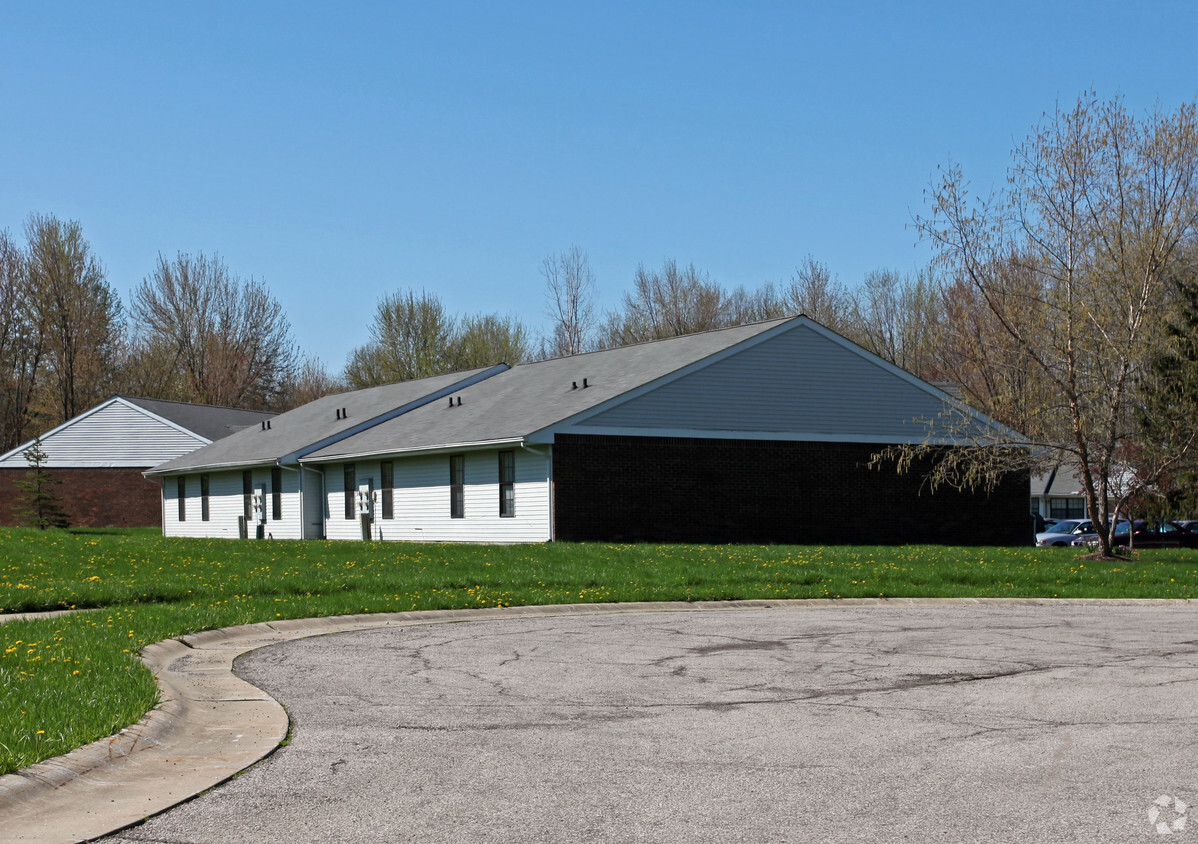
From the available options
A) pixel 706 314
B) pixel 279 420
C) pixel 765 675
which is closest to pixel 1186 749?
pixel 765 675

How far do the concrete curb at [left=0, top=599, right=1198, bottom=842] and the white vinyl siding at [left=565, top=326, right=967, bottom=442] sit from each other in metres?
20.6

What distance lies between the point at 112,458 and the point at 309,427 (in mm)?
14148

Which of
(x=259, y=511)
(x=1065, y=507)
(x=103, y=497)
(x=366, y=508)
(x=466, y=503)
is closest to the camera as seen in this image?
(x=466, y=503)

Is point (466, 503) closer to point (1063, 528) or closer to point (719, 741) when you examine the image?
point (1063, 528)

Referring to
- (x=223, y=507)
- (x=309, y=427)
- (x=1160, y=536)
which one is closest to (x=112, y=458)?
(x=223, y=507)

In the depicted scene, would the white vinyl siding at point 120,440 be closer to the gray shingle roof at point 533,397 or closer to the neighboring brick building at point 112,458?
the neighboring brick building at point 112,458

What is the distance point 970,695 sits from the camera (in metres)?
9.19

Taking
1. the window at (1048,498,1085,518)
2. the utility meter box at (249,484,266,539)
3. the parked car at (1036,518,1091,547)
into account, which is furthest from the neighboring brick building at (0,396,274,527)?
the window at (1048,498,1085,518)

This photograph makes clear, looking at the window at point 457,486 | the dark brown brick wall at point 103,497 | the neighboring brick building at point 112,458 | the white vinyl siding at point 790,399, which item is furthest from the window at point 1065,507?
the dark brown brick wall at point 103,497

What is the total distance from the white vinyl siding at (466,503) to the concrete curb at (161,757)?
752 inches

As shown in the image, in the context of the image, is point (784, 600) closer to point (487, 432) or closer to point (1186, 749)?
point (1186, 749)

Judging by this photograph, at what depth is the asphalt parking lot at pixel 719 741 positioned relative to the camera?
19.0 ft

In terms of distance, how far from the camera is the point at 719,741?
24.9 ft

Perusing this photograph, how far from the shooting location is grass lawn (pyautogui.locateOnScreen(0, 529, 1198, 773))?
894 centimetres
